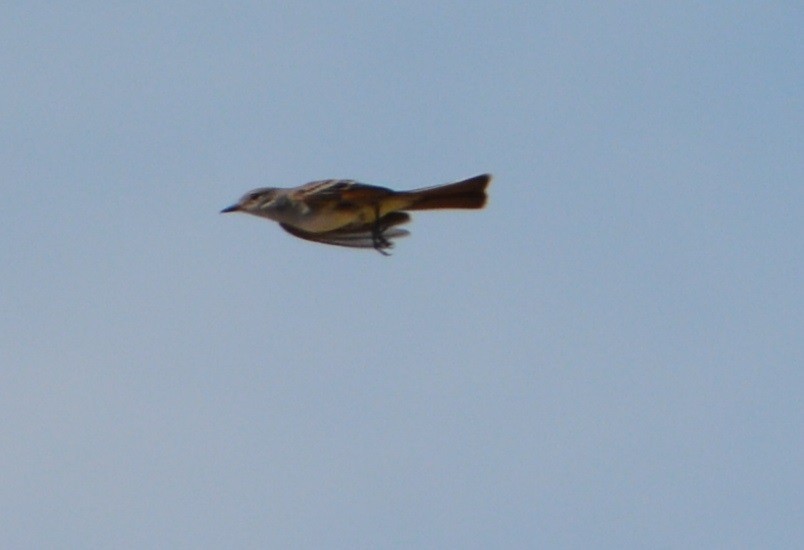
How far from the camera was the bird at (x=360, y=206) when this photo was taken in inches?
715

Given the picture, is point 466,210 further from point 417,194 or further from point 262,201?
point 262,201

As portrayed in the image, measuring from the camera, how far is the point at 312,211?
18.5m

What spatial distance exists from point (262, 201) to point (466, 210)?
182 centimetres

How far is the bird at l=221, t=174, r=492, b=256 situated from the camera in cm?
1817

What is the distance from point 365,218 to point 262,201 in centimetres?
105

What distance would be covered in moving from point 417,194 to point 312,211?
0.88 m

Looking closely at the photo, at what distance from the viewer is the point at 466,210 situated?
18.4 metres

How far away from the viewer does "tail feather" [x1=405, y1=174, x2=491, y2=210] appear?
18.4 meters

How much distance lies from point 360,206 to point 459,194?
0.82 metres

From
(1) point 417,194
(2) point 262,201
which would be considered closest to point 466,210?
(1) point 417,194

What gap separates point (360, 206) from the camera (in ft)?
60.2

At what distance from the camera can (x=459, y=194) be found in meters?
18.4

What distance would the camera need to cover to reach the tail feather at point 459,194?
18.4m

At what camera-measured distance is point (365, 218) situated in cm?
1844
